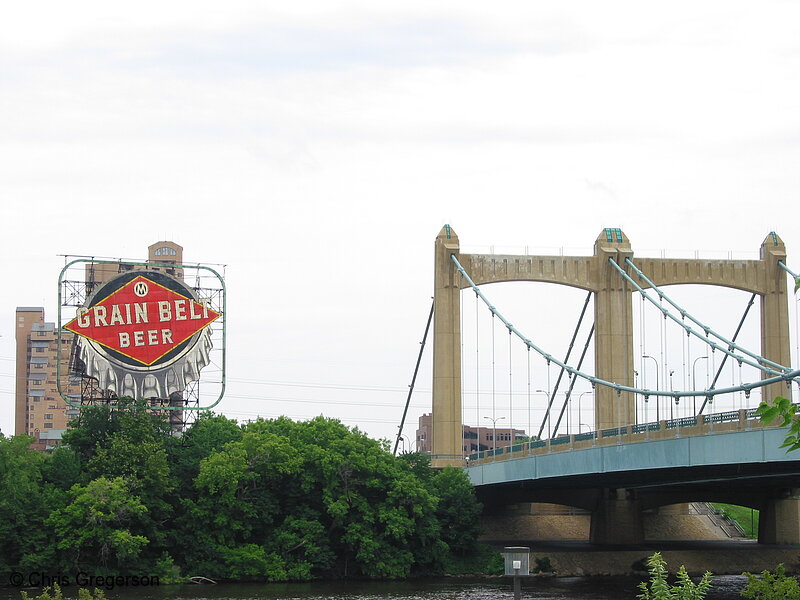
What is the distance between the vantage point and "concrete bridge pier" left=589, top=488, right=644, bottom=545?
9450 cm

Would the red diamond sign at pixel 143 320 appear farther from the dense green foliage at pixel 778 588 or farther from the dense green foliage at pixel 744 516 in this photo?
the dense green foliage at pixel 744 516

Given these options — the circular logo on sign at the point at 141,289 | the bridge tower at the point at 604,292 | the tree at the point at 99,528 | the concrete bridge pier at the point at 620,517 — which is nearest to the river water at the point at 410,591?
the tree at the point at 99,528

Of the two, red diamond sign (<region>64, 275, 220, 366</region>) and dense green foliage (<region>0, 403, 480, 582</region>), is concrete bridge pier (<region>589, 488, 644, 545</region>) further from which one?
red diamond sign (<region>64, 275, 220, 366</region>)

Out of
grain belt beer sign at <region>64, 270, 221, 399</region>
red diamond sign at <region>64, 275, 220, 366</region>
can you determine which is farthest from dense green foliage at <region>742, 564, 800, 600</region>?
red diamond sign at <region>64, 275, 220, 366</region>

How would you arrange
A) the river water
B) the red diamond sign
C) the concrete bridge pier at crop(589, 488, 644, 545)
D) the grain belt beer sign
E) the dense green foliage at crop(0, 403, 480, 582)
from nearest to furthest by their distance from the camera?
the river water
the dense green foliage at crop(0, 403, 480, 582)
the grain belt beer sign
the red diamond sign
the concrete bridge pier at crop(589, 488, 644, 545)

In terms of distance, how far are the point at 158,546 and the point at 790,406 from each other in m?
66.9

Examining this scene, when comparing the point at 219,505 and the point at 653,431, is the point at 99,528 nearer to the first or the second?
the point at 219,505

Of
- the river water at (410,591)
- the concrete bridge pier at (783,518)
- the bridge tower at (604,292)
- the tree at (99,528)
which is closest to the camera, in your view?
the river water at (410,591)

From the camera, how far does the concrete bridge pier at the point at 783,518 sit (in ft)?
322

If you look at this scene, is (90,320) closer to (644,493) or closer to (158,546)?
(158,546)

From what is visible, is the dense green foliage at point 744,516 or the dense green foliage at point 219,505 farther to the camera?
the dense green foliage at point 744,516

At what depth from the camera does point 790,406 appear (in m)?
14.9

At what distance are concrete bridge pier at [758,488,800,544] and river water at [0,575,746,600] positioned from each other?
17.8 metres

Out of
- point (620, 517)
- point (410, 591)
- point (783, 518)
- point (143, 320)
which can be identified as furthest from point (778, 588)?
point (783, 518)
